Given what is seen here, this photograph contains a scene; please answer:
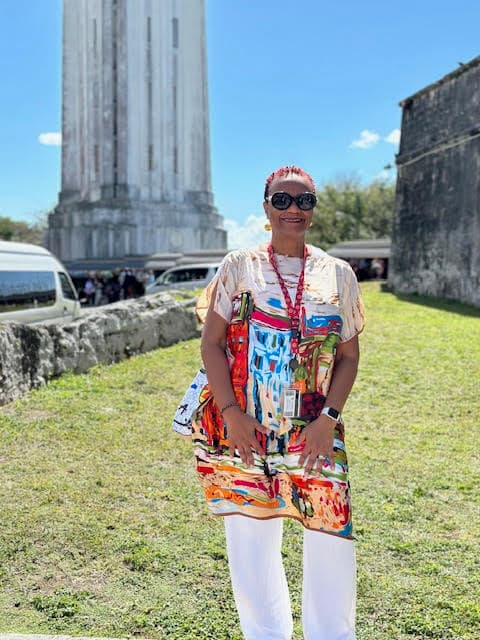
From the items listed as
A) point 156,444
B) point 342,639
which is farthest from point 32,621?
point 156,444

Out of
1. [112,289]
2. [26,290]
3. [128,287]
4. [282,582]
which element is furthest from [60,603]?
[112,289]

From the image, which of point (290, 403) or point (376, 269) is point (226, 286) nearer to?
point (290, 403)

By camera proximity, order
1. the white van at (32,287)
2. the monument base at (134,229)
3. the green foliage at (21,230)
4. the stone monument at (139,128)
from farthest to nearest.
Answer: the green foliage at (21,230) < the monument base at (134,229) < the stone monument at (139,128) < the white van at (32,287)

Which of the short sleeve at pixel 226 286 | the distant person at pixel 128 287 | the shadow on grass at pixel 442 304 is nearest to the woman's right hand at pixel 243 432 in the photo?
the short sleeve at pixel 226 286

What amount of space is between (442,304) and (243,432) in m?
13.8

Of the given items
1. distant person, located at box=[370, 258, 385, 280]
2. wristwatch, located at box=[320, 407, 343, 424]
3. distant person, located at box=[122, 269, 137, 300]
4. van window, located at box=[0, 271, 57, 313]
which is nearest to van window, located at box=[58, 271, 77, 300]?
van window, located at box=[0, 271, 57, 313]

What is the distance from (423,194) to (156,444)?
14411 millimetres

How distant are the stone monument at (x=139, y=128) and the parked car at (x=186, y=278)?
22.2 m

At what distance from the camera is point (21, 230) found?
198ft

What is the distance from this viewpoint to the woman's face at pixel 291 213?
8.36ft

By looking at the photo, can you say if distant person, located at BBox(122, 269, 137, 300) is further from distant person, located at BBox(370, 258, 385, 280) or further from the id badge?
the id badge

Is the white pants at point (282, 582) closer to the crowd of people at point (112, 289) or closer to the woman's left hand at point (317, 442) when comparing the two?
the woman's left hand at point (317, 442)

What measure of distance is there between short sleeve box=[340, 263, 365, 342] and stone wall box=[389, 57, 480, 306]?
13.3 meters

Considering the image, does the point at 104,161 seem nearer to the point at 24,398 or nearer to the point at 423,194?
the point at 423,194
